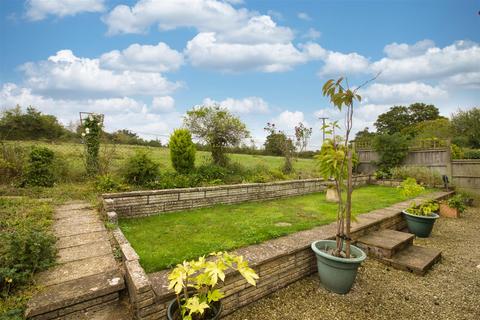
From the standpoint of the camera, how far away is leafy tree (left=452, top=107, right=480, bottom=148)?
18078mm

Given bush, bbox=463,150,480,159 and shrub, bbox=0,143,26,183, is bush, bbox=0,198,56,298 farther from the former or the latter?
bush, bbox=463,150,480,159

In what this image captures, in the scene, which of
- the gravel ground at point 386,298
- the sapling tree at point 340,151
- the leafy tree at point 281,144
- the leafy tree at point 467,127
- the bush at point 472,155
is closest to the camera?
the gravel ground at point 386,298

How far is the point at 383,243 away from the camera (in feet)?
13.0

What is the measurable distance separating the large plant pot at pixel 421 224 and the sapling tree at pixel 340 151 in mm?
3148

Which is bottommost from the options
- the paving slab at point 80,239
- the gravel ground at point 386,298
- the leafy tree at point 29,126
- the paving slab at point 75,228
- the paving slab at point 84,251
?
the gravel ground at point 386,298

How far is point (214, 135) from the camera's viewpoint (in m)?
8.39

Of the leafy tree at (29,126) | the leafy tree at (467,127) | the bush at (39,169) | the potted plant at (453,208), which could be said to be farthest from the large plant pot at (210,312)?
the leafy tree at (467,127)

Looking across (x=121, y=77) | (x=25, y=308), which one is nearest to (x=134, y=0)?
(x=121, y=77)

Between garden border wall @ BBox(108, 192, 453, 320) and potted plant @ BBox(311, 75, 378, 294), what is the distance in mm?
337

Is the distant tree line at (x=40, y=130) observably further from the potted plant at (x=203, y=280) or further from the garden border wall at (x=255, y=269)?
the potted plant at (x=203, y=280)

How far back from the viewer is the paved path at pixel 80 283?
2041mm

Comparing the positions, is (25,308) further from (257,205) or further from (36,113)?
(36,113)

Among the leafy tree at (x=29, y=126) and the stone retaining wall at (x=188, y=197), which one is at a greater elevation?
the leafy tree at (x=29, y=126)

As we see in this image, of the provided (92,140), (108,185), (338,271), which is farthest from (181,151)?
(338,271)
